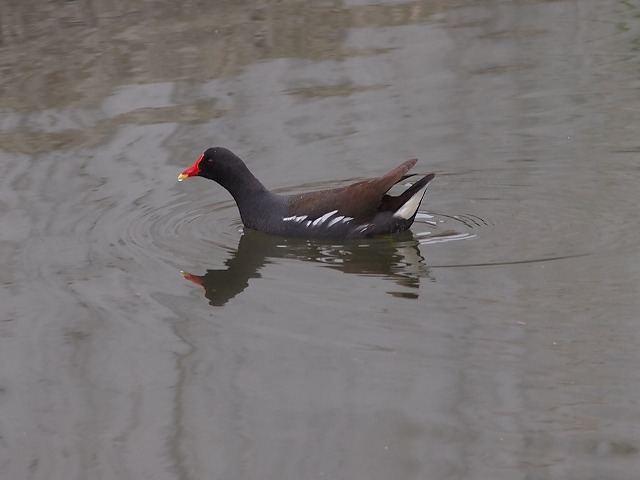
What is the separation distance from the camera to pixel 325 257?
6.63m

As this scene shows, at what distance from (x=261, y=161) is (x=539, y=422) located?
4.31 metres

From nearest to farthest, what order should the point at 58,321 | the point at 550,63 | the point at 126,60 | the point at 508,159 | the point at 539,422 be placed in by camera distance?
1. the point at 539,422
2. the point at 58,321
3. the point at 508,159
4. the point at 550,63
5. the point at 126,60

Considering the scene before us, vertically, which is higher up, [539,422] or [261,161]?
[539,422]

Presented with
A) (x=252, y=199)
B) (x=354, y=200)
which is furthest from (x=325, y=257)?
(x=252, y=199)

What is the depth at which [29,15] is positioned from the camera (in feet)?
41.1

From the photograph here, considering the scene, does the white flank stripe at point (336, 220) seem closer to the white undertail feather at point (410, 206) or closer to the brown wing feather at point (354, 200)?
the brown wing feather at point (354, 200)

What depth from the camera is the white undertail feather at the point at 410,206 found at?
6824 mm

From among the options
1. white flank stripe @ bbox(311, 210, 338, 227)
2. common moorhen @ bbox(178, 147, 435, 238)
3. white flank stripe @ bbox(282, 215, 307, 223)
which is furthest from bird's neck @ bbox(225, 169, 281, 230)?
white flank stripe @ bbox(311, 210, 338, 227)

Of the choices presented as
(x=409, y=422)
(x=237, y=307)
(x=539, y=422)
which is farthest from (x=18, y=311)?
(x=539, y=422)

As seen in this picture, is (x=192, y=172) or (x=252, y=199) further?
(x=192, y=172)

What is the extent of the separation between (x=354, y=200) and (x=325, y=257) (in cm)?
46

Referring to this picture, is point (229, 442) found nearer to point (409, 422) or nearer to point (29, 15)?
point (409, 422)

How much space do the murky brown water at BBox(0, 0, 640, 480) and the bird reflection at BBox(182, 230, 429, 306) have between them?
26mm

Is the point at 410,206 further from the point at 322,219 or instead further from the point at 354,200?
the point at 322,219
